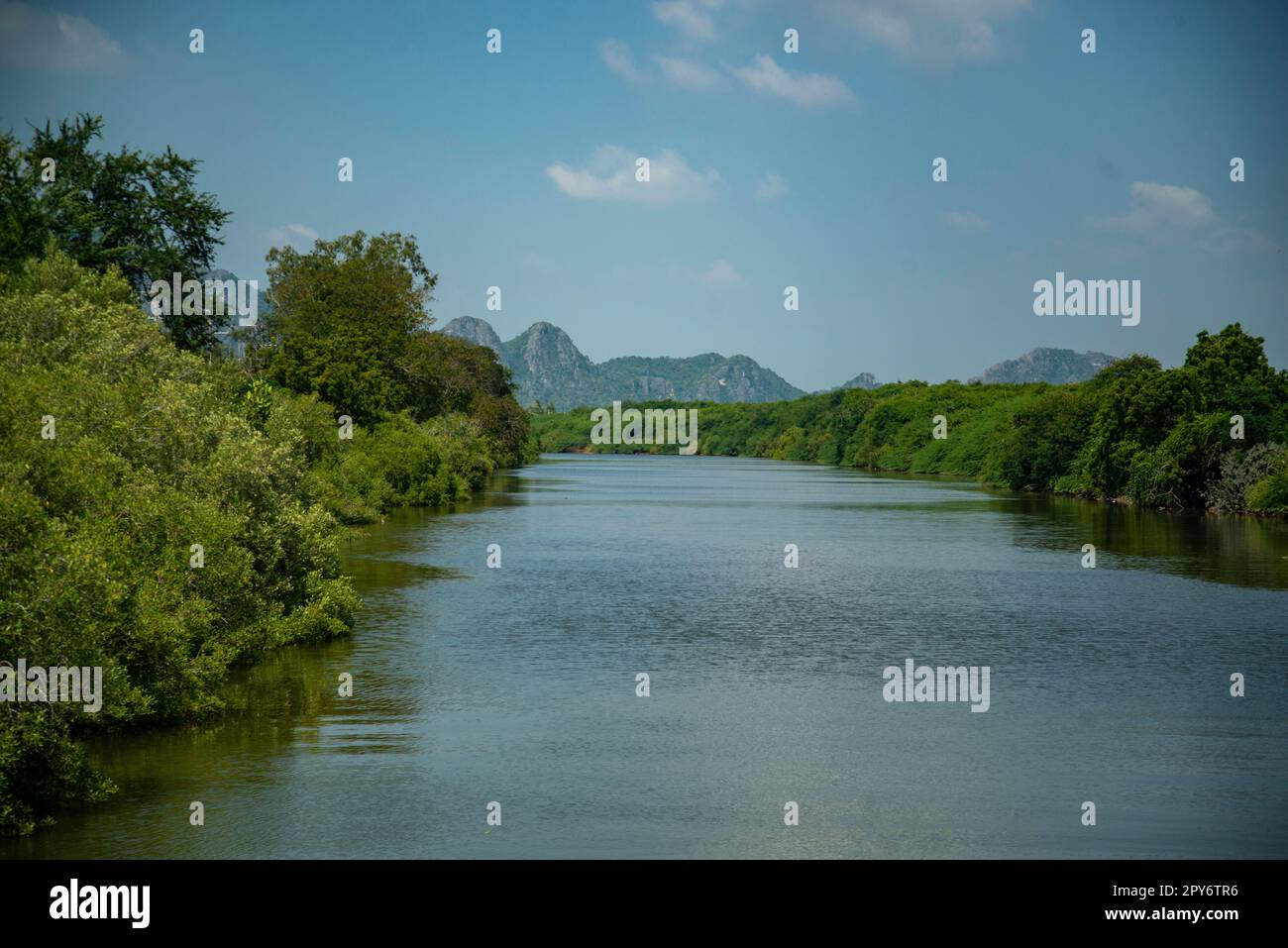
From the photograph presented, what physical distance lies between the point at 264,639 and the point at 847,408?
176255 millimetres

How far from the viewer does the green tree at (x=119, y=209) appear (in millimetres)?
48906

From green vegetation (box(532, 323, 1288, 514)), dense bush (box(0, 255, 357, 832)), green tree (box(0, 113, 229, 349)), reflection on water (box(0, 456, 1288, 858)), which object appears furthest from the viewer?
green vegetation (box(532, 323, 1288, 514))

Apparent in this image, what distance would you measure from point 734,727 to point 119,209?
45.0 metres

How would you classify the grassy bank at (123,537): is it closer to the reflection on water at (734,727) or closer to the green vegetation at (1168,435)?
the reflection on water at (734,727)

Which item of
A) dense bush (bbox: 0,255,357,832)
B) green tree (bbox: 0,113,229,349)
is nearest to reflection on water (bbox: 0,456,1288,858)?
dense bush (bbox: 0,255,357,832)

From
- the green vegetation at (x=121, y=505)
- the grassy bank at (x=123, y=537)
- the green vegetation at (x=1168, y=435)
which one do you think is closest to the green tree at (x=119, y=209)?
the green vegetation at (x=121, y=505)

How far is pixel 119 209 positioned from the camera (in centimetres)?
5288

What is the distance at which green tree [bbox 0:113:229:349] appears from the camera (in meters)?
48.9

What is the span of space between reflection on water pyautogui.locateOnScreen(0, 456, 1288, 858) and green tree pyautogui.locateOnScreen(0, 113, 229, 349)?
22544 millimetres

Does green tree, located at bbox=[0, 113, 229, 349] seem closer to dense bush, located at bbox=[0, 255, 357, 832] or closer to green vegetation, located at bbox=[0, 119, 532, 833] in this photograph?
green vegetation, located at bbox=[0, 119, 532, 833]

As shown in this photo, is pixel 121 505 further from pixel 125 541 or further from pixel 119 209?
pixel 119 209

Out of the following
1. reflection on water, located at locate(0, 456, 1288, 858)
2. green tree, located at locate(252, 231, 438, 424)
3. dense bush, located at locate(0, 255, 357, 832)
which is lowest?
reflection on water, located at locate(0, 456, 1288, 858)
